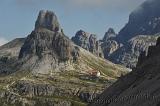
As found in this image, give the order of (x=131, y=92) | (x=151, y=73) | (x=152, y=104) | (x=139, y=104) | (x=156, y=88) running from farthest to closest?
1. (x=151, y=73)
2. (x=131, y=92)
3. (x=156, y=88)
4. (x=139, y=104)
5. (x=152, y=104)

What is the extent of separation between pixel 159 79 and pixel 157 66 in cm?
3365

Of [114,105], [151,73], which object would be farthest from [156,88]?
[151,73]

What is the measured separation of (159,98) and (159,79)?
43800mm

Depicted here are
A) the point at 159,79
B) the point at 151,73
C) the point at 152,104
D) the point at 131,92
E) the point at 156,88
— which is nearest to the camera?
the point at 152,104

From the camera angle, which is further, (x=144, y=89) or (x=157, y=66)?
(x=157, y=66)

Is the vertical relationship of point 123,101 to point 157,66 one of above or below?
below

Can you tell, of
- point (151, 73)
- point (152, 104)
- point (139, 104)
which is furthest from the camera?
point (151, 73)

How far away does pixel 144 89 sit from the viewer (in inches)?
6319

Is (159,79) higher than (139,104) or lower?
higher

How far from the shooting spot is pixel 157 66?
19275 centimetres

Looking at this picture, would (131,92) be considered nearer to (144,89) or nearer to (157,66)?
(144,89)

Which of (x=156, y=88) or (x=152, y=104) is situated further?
(x=156, y=88)

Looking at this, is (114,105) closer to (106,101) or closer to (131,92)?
(131,92)

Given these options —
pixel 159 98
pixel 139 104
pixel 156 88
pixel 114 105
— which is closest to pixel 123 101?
pixel 114 105
